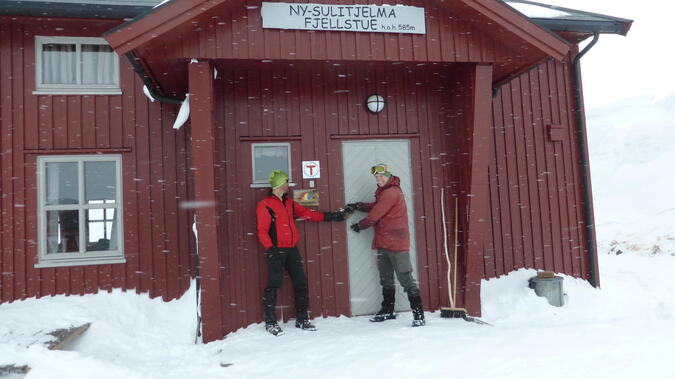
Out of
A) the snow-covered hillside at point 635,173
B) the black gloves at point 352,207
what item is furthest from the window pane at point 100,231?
the snow-covered hillside at point 635,173

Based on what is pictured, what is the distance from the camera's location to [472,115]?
248 inches

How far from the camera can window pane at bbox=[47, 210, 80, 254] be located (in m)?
6.37

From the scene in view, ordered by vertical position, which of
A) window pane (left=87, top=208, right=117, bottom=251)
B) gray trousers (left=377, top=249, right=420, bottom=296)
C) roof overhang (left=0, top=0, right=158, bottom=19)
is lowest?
gray trousers (left=377, top=249, right=420, bottom=296)

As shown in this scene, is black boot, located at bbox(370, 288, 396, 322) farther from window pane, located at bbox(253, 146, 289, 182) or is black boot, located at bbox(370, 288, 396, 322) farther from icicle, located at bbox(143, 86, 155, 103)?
icicle, located at bbox(143, 86, 155, 103)

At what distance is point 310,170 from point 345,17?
2046mm

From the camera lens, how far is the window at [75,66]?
6449mm

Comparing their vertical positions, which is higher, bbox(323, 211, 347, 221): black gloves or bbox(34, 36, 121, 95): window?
bbox(34, 36, 121, 95): window

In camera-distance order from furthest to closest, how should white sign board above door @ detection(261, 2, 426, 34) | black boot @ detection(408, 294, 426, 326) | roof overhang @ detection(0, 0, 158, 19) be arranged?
roof overhang @ detection(0, 0, 158, 19) → black boot @ detection(408, 294, 426, 326) → white sign board above door @ detection(261, 2, 426, 34)

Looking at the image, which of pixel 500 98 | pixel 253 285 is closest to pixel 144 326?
pixel 253 285

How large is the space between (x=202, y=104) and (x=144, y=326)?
2904 millimetres

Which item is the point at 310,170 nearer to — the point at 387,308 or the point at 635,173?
the point at 387,308

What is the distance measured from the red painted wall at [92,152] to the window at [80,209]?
110 mm

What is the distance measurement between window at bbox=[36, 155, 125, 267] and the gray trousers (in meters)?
3.45

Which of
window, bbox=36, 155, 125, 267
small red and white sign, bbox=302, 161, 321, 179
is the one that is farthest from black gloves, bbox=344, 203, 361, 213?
window, bbox=36, 155, 125, 267
